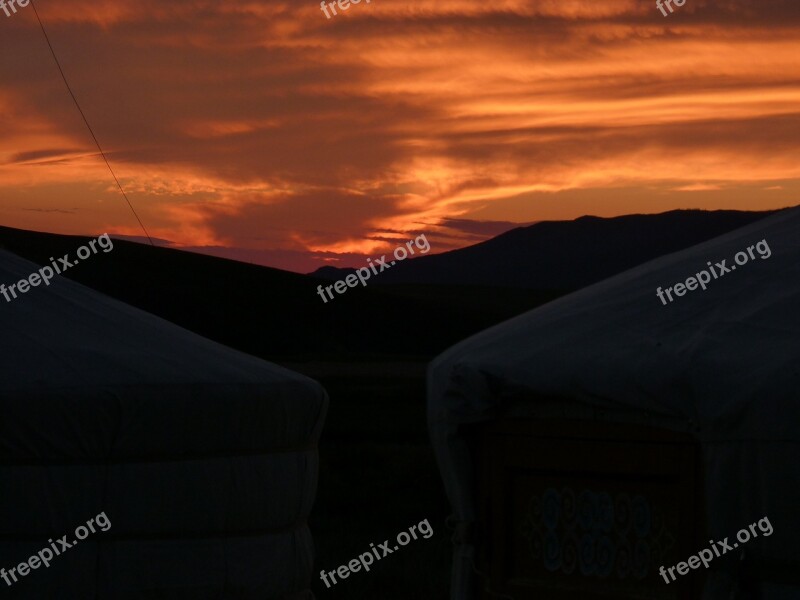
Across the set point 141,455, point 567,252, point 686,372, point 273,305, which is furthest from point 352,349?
point 567,252

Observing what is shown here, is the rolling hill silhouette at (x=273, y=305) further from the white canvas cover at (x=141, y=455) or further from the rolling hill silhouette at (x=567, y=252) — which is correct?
the rolling hill silhouette at (x=567, y=252)

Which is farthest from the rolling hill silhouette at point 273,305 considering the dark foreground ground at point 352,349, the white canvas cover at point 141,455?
the white canvas cover at point 141,455

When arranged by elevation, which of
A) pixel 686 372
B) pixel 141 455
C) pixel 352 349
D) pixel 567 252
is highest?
pixel 567 252

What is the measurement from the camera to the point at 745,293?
173 inches

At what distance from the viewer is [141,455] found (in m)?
6.11

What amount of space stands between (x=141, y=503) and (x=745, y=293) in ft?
9.78

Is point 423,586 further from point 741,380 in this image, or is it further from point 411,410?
point 411,410

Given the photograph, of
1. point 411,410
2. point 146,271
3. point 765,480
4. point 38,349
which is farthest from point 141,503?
point 146,271

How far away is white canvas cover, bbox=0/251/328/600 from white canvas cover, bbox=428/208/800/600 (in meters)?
1.64

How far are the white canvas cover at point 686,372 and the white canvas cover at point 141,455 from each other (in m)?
1.64

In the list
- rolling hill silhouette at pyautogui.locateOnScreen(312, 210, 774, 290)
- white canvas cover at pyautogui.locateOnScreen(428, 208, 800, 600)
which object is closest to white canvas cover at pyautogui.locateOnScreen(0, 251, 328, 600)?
white canvas cover at pyautogui.locateOnScreen(428, 208, 800, 600)

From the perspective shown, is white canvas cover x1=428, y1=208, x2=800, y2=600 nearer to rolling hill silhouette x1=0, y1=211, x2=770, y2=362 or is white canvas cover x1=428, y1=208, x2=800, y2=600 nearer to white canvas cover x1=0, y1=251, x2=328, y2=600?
white canvas cover x1=0, y1=251, x2=328, y2=600

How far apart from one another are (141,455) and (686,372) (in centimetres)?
294

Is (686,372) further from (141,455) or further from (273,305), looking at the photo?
(273,305)
